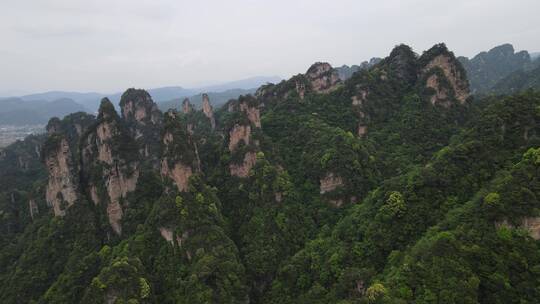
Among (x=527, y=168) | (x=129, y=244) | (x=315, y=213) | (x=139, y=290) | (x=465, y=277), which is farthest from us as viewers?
(x=315, y=213)

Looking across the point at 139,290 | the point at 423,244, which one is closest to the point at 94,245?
A: the point at 139,290

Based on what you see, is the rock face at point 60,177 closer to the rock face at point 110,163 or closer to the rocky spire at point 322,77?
the rock face at point 110,163

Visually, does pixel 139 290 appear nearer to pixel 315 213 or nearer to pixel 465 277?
pixel 315 213

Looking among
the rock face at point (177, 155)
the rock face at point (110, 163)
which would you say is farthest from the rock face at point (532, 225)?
the rock face at point (110, 163)

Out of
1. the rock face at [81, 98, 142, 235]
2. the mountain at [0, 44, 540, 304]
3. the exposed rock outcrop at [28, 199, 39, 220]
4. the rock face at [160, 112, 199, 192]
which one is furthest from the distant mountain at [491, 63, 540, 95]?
the exposed rock outcrop at [28, 199, 39, 220]

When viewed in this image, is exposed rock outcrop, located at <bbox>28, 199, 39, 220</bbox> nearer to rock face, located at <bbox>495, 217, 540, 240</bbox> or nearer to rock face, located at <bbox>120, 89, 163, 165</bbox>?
rock face, located at <bbox>120, 89, 163, 165</bbox>
